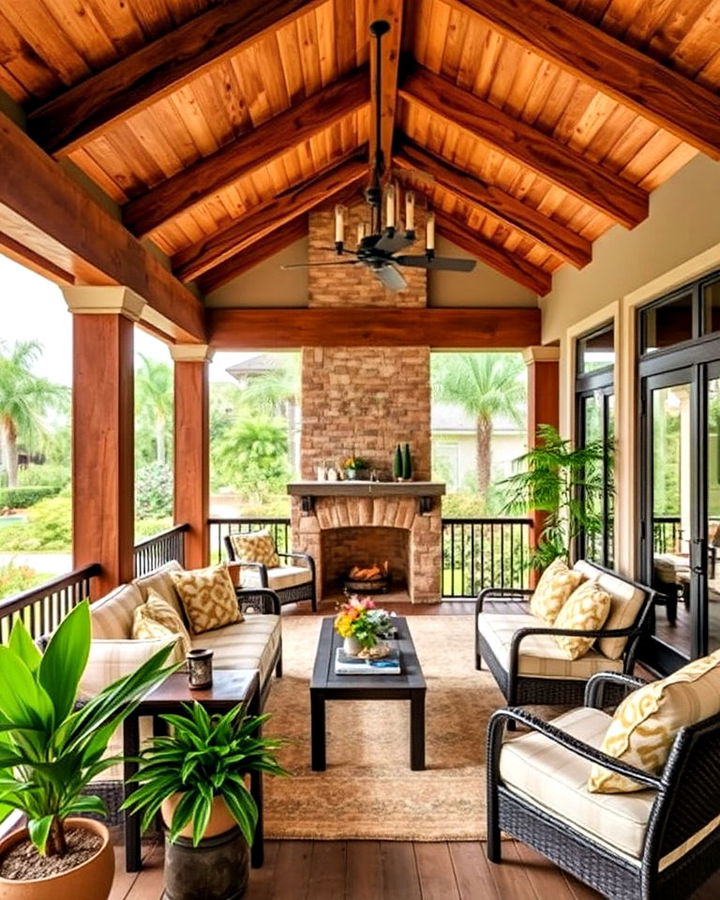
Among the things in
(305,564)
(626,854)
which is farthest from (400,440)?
(626,854)

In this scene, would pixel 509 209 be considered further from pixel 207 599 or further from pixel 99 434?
pixel 207 599

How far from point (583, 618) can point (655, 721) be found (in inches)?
63.5

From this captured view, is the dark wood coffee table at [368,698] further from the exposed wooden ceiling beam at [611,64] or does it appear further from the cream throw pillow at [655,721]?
the exposed wooden ceiling beam at [611,64]

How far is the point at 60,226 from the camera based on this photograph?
325 cm

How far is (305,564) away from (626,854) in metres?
5.17

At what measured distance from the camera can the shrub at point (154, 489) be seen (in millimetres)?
13898

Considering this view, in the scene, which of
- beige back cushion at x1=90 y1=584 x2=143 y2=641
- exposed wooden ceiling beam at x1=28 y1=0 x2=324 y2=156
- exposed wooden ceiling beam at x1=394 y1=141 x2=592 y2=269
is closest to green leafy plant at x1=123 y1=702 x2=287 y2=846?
beige back cushion at x1=90 y1=584 x2=143 y2=641

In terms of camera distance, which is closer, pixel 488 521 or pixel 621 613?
pixel 621 613

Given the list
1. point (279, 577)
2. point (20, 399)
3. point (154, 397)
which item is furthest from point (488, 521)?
point (154, 397)

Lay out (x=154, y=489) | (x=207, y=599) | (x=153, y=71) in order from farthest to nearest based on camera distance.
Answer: (x=154, y=489) < (x=207, y=599) < (x=153, y=71)

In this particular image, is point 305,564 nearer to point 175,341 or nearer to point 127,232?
point 175,341

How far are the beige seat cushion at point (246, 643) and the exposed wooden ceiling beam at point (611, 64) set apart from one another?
12.2 ft

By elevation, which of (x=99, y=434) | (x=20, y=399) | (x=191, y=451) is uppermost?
(x=20, y=399)

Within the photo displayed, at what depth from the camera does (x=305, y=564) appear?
22.7ft
